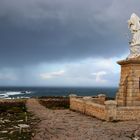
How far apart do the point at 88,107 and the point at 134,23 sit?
258 inches

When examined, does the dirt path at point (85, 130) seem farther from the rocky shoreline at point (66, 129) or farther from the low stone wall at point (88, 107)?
the low stone wall at point (88, 107)

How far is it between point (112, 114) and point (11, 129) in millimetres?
6581

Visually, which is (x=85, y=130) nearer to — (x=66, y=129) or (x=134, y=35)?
(x=66, y=129)

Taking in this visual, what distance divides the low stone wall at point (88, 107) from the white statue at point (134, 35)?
4.10 metres

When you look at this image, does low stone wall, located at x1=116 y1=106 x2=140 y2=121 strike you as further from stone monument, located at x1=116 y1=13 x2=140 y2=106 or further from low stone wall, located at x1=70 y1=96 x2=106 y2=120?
stone monument, located at x1=116 y1=13 x2=140 y2=106

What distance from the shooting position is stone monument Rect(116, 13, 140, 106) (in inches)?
1078

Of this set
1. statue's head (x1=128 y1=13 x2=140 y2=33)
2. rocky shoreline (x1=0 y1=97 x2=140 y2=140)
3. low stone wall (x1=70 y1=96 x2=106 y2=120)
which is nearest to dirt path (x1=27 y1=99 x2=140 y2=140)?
rocky shoreline (x1=0 y1=97 x2=140 y2=140)

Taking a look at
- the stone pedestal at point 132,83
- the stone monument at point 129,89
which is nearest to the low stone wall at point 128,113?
the stone monument at point 129,89

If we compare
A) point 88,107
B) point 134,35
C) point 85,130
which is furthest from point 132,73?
point 85,130

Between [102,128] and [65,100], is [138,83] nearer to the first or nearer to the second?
[102,128]

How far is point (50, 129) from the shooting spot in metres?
20.9

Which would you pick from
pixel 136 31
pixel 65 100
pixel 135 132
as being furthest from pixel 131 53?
pixel 65 100

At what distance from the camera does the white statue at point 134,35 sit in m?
28.0

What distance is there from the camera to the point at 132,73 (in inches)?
1079
